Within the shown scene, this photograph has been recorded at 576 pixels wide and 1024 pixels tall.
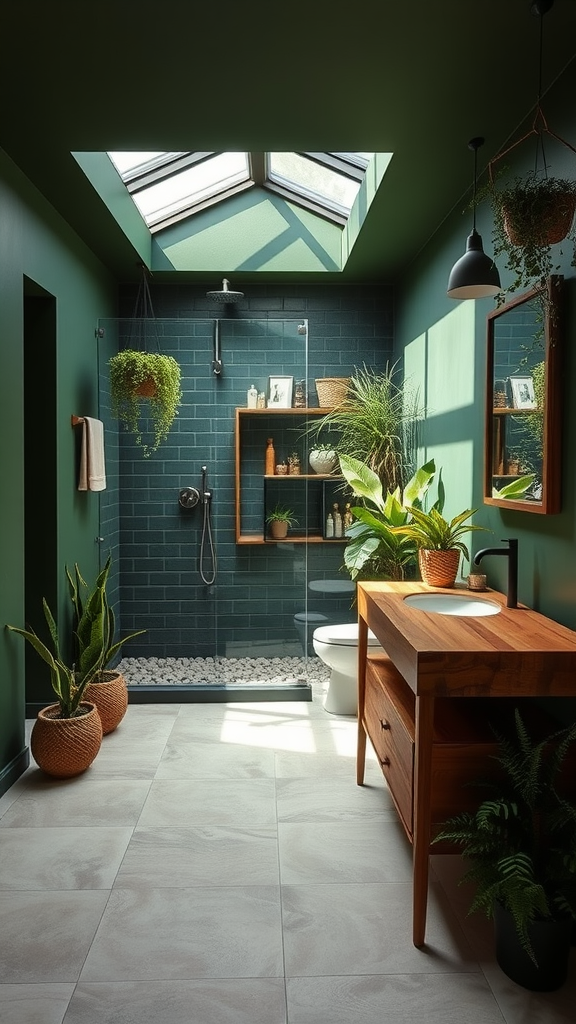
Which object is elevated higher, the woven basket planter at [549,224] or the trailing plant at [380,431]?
the woven basket planter at [549,224]

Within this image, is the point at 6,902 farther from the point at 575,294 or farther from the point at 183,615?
the point at 575,294

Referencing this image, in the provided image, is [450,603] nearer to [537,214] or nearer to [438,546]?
[438,546]

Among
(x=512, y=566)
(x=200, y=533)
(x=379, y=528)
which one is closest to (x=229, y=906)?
(x=512, y=566)

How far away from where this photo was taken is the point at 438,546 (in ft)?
11.0

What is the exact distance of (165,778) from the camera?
11.0 ft

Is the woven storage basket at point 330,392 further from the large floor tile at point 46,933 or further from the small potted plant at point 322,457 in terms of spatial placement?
the large floor tile at point 46,933

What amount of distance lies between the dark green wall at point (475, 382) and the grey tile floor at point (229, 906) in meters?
1.09

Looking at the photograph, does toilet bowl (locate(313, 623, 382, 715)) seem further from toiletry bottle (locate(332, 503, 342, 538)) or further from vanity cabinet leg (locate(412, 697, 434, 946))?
vanity cabinet leg (locate(412, 697, 434, 946))

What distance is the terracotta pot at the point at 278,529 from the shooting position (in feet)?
15.1

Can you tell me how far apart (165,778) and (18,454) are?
162 centimetres

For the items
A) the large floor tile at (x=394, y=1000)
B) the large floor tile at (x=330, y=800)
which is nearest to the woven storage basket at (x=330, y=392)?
the large floor tile at (x=330, y=800)

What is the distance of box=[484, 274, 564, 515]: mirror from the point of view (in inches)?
101

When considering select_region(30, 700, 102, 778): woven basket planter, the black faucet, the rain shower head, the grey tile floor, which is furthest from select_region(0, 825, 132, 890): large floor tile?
the rain shower head

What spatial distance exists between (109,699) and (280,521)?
148 cm
